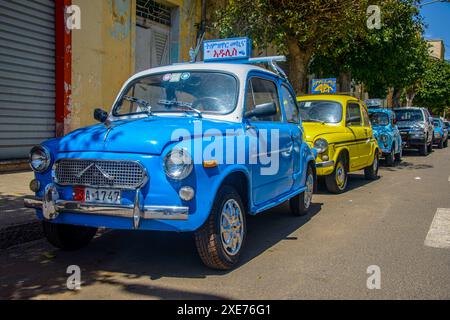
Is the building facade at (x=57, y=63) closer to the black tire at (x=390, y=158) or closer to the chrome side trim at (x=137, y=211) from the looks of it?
the chrome side trim at (x=137, y=211)

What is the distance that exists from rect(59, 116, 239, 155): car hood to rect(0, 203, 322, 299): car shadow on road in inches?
44.7

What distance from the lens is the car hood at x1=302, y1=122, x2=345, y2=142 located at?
8.34 m

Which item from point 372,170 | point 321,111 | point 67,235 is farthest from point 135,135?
point 372,170

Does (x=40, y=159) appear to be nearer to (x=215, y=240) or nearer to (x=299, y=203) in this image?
(x=215, y=240)

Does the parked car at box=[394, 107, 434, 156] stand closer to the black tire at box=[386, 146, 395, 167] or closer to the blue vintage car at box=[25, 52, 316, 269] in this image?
the black tire at box=[386, 146, 395, 167]

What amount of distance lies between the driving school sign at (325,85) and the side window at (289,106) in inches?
383

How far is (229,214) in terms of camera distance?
4.39 metres

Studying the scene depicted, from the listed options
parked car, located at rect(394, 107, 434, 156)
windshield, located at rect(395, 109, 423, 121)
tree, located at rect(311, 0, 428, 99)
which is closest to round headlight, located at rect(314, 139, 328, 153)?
tree, located at rect(311, 0, 428, 99)

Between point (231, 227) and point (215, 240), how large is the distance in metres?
0.36

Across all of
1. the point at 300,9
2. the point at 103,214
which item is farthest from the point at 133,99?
the point at 300,9
